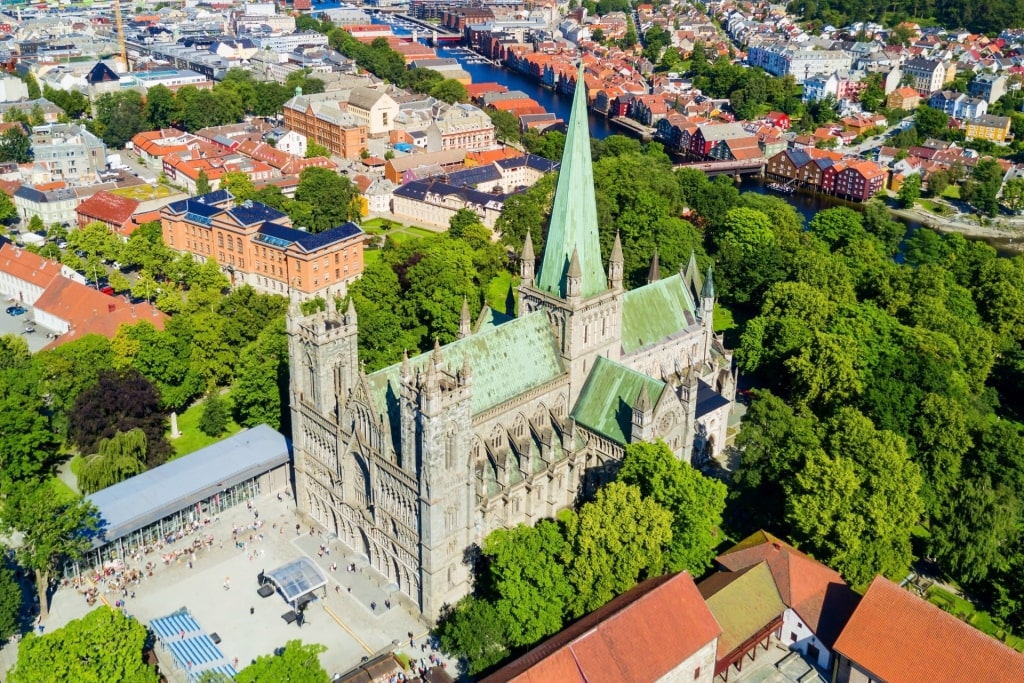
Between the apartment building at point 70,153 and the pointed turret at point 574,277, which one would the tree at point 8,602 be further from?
the apartment building at point 70,153

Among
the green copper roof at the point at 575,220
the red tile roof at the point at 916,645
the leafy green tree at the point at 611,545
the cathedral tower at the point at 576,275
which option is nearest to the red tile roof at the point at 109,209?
the cathedral tower at the point at 576,275

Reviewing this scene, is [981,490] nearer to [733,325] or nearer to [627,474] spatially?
[627,474]

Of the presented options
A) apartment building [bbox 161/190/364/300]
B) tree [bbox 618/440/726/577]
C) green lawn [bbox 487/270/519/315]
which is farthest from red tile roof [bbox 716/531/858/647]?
apartment building [bbox 161/190/364/300]

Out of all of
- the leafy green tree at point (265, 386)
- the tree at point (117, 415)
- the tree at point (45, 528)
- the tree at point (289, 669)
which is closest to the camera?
the tree at point (289, 669)

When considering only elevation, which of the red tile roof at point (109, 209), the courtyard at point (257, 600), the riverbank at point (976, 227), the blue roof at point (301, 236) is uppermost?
the blue roof at point (301, 236)

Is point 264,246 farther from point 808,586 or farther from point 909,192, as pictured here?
point 909,192

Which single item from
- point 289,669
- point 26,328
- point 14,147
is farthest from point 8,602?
point 14,147

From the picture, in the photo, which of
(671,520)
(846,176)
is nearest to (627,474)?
(671,520)
